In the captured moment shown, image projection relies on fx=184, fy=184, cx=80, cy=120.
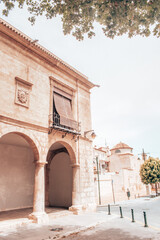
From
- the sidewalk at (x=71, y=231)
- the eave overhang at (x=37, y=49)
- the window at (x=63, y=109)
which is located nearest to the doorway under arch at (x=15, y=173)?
the window at (x=63, y=109)

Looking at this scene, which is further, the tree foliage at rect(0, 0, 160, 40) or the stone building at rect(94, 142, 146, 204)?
the stone building at rect(94, 142, 146, 204)

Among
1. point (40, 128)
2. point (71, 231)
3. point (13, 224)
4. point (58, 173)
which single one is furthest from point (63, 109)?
point (71, 231)

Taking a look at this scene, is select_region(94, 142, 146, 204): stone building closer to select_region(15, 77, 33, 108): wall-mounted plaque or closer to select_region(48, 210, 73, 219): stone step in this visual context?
select_region(48, 210, 73, 219): stone step

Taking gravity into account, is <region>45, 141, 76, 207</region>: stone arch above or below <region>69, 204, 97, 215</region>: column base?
above

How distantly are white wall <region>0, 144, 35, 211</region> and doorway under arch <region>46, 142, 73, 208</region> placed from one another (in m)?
1.38

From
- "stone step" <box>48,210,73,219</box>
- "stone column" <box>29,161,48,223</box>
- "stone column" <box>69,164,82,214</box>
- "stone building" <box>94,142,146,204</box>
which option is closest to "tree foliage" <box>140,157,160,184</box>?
"stone building" <box>94,142,146,204</box>

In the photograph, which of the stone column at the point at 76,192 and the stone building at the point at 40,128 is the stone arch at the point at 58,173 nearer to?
the stone building at the point at 40,128

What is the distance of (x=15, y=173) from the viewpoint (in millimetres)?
12430

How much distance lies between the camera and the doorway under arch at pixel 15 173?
11602 mm

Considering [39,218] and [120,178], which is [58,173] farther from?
[120,178]

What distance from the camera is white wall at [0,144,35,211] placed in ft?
38.3

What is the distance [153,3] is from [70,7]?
2.19 meters

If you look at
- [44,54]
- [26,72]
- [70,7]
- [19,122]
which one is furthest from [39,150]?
[70,7]

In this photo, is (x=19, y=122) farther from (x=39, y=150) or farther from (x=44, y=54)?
(x=44, y=54)
